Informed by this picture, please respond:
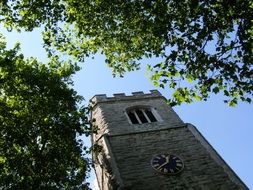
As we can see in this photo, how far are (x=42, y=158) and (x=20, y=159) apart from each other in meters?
1.04

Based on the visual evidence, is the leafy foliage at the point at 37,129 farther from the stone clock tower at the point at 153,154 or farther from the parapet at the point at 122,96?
the parapet at the point at 122,96

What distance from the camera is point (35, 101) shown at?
19.0 meters

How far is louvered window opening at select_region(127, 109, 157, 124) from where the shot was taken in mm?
23906

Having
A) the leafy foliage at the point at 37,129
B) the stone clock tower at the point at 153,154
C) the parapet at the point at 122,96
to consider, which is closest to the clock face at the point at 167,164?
the stone clock tower at the point at 153,154

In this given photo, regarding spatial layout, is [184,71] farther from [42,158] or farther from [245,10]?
[42,158]

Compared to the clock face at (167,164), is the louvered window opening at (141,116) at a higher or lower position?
higher

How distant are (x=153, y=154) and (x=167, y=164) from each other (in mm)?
1188

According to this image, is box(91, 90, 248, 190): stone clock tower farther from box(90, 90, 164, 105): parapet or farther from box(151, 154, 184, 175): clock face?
box(90, 90, 164, 105): parapet

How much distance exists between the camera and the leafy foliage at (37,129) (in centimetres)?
1672

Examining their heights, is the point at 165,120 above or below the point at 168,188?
above

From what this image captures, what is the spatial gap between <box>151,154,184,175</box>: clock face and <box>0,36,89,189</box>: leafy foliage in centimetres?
353

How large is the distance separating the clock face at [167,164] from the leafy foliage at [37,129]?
3.53 metres

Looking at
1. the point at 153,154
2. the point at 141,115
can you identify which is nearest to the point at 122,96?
the point at 141,115

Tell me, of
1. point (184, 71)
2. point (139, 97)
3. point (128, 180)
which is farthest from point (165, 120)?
point (184, 71)
